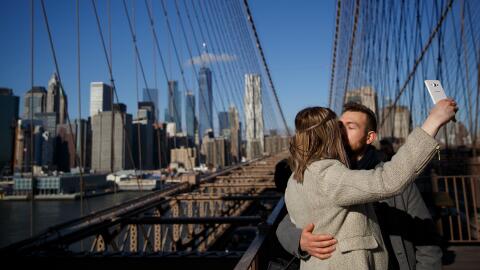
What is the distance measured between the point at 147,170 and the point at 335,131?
10236 millimetres

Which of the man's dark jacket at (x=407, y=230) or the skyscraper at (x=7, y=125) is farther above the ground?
the skyscraper at (x=7, y=125)

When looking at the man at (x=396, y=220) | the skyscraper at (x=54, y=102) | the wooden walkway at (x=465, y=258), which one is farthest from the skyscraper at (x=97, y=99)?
the man at (x=396, y=220)

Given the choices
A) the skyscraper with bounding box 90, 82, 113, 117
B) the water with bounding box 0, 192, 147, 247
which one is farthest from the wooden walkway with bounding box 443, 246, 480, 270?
the water with bounding box 0, 192, 147, 247

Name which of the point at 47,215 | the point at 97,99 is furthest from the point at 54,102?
the point at 47,215

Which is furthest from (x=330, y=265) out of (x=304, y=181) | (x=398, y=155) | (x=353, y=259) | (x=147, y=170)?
(x=147, y=170)

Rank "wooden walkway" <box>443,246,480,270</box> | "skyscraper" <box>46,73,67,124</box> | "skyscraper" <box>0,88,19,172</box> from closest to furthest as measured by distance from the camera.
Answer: "wooden walkway" <box>443,246,480,270</box>
"skyscraper" <box>0,88,19,172</box>
"skyscraper" <box>46,73,67,124</box>

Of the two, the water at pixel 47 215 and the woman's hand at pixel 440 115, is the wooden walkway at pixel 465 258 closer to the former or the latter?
the woman's hand at pixel 440 115

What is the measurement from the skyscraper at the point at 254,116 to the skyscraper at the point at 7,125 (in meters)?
24.7

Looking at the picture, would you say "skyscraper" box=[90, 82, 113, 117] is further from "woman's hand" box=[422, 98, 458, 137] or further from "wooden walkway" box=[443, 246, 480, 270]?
"woman's hand" box=[422, 98, 458, 137]

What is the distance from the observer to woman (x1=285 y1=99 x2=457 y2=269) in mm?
879

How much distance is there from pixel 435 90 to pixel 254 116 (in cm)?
3285

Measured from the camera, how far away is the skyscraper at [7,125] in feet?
14.1

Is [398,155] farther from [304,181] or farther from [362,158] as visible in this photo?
[362,158]

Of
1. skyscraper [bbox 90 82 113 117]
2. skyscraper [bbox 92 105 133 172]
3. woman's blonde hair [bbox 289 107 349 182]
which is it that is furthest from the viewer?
skyscraper [bbox 90 82 113 117]
